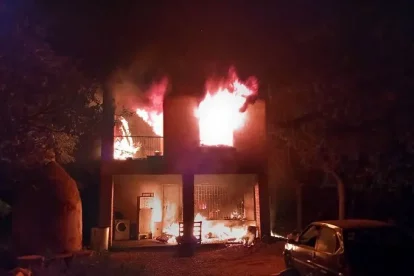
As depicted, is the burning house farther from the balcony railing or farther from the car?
the car

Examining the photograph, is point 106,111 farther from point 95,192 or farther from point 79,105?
point 79,105

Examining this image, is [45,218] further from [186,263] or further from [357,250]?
[357,250]

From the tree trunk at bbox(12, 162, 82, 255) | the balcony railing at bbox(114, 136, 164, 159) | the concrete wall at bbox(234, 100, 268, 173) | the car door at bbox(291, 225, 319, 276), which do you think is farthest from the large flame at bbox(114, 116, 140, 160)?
the car door at bbox(291, 225, 319, 276)

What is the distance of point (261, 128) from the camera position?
1739 centimetres

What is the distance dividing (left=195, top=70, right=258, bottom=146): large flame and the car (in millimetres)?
8597

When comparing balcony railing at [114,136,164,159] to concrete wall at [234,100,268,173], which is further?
balcony railing at [114,136,164,159]

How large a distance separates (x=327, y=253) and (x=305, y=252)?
Result: 0.96 metres

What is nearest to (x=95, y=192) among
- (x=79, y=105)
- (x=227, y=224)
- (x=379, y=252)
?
(x=227, y=224)

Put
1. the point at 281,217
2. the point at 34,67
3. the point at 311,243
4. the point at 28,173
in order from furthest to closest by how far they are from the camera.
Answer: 1. the point at 281,217
2. the point at 28,173
3. the point at 34,67
4. the point at 311,243

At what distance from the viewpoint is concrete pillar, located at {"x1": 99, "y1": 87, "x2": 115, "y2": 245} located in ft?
53.4

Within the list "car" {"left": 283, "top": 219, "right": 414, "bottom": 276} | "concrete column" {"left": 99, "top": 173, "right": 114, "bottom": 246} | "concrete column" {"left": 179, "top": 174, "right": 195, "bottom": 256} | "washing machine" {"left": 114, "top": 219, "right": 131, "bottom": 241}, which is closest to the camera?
"car" {"left": 283, "top": 219, "right": 414, "bottom": 276}

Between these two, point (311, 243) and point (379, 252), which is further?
point (311, 243)

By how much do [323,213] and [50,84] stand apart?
1236cm

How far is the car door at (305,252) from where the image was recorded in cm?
873
